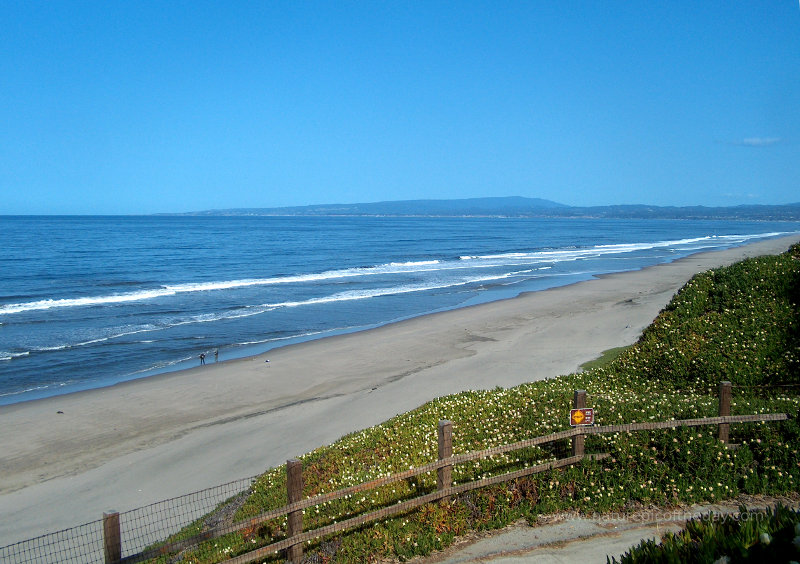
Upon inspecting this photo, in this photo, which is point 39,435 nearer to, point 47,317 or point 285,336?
point 285,336

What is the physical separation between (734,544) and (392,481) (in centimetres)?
396

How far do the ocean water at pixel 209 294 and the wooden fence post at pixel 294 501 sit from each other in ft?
48.6

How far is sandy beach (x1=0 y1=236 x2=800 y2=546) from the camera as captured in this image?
1241cm

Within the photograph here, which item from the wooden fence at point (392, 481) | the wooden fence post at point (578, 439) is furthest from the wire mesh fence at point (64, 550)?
the wooden fence post at point (578, 439)

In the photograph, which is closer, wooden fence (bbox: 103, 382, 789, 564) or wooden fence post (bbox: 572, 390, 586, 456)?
wooden fence (bbox: 103, 382, 789, 564)

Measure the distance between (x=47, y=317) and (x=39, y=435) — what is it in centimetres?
1816

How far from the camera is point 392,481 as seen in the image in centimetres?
760

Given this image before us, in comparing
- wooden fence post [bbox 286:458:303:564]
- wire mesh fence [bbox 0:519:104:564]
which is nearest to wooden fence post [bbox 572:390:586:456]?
wooden fence post [bbox 286:458:303:564]

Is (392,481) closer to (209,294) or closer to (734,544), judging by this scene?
(734,544)

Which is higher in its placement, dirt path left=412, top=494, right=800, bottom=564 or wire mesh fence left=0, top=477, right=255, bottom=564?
dirt path left=412, top=494, right=800, bottom=564

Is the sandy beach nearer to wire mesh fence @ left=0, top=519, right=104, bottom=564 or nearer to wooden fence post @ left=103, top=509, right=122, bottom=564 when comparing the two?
wire mesh fence @ left=0, top=519, right=104, bottom=564

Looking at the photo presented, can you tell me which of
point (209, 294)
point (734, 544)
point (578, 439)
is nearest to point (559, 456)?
point (578, 439)

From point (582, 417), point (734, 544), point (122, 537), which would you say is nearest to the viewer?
point (734, 544)

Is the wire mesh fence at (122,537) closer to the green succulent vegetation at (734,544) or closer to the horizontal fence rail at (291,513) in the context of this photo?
the horizontal fence rail at (291,513)
